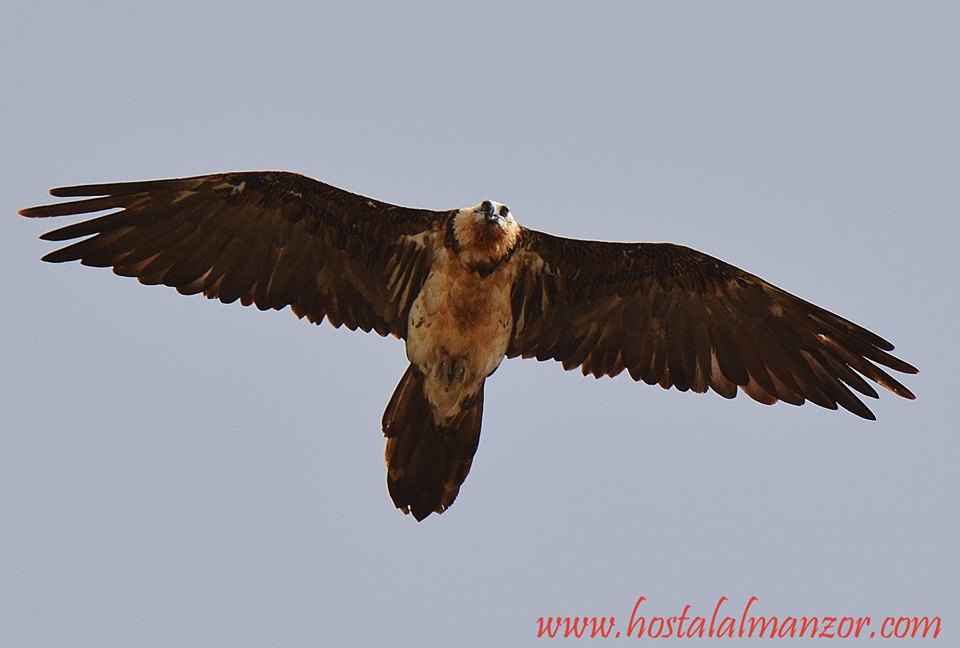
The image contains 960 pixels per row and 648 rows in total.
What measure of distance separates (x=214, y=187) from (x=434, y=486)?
3.40m

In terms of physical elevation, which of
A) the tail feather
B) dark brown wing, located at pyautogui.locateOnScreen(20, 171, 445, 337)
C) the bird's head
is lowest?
the tail feather

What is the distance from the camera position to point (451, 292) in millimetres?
13656

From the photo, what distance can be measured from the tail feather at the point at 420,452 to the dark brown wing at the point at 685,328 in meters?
1.08

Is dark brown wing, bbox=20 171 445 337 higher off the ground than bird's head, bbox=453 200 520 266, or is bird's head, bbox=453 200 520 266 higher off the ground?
bird's head, bbox=453 200 520 266

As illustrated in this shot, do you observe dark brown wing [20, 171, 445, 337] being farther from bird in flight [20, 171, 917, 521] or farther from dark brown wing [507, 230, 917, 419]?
dark brown wing [507, 230, 917, 419]

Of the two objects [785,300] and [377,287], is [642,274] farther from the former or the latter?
[377,287]

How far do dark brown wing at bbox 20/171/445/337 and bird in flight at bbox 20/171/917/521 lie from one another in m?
0.01

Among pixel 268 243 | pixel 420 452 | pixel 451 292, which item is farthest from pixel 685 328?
pixel 268 243

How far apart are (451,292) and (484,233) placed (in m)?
0.66

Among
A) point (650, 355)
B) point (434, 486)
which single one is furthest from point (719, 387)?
point (434, 486)

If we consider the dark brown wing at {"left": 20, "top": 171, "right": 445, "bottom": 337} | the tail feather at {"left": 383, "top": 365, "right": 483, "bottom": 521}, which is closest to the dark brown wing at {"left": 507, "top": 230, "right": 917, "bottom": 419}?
the tail feather at {"left": 383, "top": 365, "right": 483, "bottom": 521}

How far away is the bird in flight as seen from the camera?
13672 millimetres

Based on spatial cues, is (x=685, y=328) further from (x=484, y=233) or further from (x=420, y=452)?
(x=420, y=452)

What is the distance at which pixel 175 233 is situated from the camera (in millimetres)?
13844
